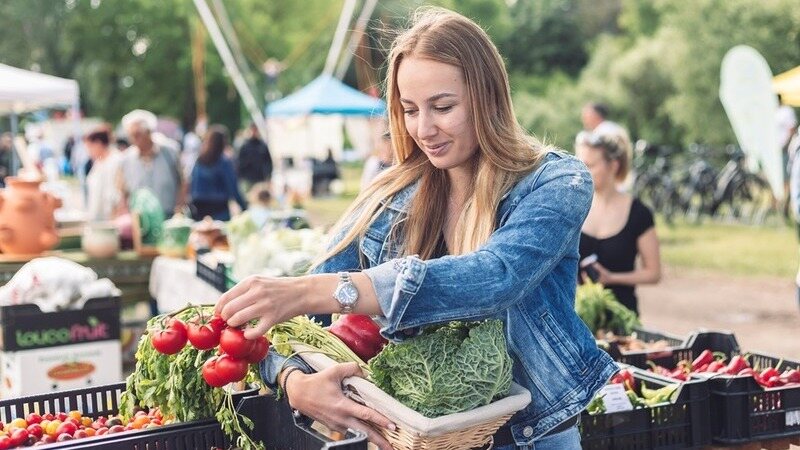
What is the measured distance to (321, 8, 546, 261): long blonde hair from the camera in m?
2.15

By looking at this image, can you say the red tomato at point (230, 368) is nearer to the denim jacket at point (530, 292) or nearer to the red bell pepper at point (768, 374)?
the denim jacket at point (530, 292)

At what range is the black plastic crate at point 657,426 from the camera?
3.28 metres

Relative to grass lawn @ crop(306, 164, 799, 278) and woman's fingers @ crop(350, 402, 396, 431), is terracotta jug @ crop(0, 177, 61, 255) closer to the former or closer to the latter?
grass lawn @ crop(306, 164, 799, 278)

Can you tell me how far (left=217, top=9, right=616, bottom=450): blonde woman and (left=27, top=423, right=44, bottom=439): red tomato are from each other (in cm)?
86

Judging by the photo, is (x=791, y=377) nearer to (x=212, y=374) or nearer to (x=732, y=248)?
(x=212, y=374)

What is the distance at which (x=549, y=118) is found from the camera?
30016 mm

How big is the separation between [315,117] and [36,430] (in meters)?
18.3

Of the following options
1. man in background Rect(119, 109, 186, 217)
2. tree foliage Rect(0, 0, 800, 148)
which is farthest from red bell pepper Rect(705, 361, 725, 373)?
→ tree foliage Rect(0, 0, 800, 148)

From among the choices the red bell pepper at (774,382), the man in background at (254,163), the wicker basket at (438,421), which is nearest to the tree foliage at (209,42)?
the man in background at (254,163)

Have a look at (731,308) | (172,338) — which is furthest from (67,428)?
(731,308)

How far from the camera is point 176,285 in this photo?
24.1 feet

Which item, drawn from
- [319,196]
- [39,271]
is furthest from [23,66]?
[39,271]

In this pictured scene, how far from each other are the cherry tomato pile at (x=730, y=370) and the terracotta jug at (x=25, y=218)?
4.80 metres

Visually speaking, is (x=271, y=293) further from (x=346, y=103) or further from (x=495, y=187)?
(x=346, y=103)
